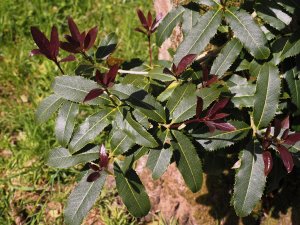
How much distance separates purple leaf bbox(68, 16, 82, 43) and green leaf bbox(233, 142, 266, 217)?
909 millimetres

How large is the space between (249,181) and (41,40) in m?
1.09

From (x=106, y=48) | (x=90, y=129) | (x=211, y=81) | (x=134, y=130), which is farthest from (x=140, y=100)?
(x=106, y=48)

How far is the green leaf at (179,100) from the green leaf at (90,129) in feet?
0.89

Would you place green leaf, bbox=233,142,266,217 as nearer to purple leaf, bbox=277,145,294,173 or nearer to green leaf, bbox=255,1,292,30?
purple leaf, bbox=277,145,294,173

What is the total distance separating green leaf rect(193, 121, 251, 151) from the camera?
1892 mm

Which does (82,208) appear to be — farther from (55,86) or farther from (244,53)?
(244,53)

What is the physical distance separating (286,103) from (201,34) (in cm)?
64

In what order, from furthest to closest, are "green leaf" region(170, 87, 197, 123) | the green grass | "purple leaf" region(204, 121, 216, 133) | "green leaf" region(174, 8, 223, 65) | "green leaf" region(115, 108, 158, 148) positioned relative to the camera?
the green grass
"green leaf" region(174, 8, 223, 65)
"green leaf" region(170, 87, 197, 123)
"green leaf" region(115, 108, 158, 148)
"purple leaf" region(204, 121, 216, 133)

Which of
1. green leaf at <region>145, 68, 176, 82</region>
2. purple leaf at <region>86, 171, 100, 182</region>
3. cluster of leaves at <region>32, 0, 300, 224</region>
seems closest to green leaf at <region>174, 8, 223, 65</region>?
cluster of leaves at <region>32, 0, 300, 224</region>

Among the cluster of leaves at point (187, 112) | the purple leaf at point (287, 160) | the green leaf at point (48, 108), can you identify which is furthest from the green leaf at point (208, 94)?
the green leaf at point (48, 108)

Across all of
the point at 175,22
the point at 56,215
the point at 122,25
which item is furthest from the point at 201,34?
the point at 122,25

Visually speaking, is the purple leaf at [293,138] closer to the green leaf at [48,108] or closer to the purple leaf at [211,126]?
the purple leaf at [211,126]

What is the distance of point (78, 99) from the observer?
6.00ft

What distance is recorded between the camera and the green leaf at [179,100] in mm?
1866
